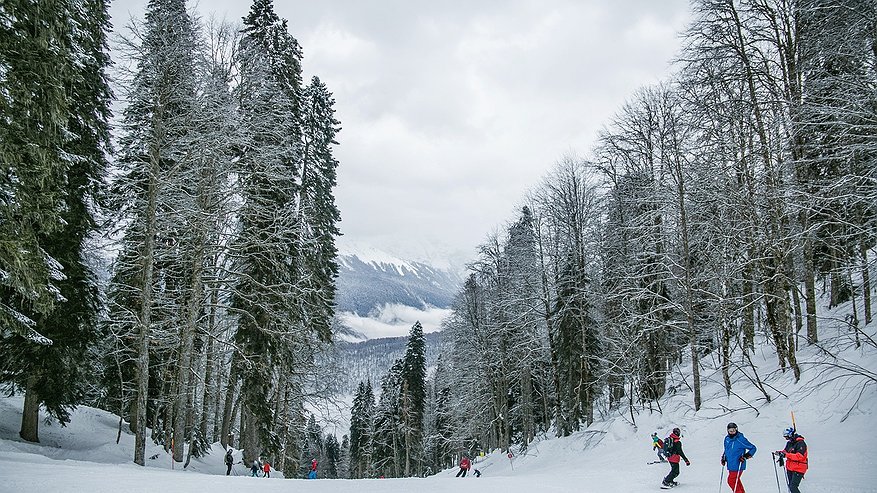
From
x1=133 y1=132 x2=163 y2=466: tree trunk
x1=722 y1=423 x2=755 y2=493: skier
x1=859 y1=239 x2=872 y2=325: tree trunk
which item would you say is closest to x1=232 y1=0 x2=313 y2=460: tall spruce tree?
x1=133 y1=132 x2=163 y2=466: tree trunk

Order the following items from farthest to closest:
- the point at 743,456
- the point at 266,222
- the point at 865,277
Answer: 1. the point at 266,222
2. the point at 865,277
3. the point at 743,456

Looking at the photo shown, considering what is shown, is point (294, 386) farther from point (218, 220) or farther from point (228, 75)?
point (228, 75)

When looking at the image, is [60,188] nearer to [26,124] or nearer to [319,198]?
[26,124]

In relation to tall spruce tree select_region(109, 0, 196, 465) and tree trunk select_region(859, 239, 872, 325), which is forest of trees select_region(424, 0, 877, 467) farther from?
tall spruce tree select_region(109, 0, 196, 465)

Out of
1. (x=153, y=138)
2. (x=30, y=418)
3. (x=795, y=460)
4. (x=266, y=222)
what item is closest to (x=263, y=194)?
(x=266, y=222)

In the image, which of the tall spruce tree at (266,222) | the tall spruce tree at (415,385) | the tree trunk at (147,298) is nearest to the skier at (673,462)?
the tall spruce tree at (266,222)

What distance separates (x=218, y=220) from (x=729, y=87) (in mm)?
16232

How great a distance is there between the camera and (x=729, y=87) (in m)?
15.7

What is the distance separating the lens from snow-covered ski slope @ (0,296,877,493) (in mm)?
10320

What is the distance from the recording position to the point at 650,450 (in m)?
17.8

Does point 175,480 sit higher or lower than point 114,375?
lower

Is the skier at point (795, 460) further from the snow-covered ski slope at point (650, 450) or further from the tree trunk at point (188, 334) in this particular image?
the tree trunk at point (188, 334)

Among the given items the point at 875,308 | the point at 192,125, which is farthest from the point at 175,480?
the point at 875,308

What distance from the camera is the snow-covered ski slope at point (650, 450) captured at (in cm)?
1032
